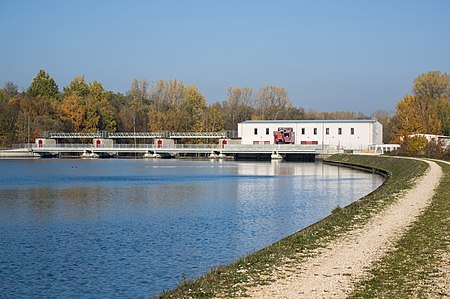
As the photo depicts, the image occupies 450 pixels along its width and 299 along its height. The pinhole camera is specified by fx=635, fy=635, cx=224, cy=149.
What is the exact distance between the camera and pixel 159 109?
124 meters

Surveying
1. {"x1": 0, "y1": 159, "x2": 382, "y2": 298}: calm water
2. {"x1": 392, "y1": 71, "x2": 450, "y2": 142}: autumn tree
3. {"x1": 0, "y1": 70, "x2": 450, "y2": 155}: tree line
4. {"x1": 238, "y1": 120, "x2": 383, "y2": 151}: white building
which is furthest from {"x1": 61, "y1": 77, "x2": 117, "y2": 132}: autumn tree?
{"x1": 0, "y1": 159, "x2": 382, "y2": 298}: calm water

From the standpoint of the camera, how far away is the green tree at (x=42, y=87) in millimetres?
118062

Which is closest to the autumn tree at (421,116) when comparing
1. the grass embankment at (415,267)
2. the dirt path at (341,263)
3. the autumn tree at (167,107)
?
the autumn tree at (167,107)

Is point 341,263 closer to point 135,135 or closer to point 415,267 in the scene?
point 415,267

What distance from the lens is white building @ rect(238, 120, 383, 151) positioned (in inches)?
3620

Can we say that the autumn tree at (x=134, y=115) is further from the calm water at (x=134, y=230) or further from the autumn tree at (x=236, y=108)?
the calm water at (x=134, y=230)

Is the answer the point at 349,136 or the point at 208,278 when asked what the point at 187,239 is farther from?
the point at 349,136

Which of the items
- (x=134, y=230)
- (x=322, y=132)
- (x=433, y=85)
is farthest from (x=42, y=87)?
(x=134, y=230)

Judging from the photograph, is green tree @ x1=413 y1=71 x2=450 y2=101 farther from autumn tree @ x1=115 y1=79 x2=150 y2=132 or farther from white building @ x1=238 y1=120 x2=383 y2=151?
autumn tree @ x1=115 y1=79 x2=150 y2=132

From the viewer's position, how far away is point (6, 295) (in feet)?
41.9

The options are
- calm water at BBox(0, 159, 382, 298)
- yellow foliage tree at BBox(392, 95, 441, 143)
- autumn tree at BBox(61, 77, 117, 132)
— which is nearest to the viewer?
calm water at BBox(0, 159, 382, 298)

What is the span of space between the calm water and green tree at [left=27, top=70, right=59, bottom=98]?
267 ft

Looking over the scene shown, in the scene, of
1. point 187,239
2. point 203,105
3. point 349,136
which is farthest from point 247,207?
point 203,105

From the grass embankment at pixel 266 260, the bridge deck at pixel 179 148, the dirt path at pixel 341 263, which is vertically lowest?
the grass embankment at pixel 266 260
